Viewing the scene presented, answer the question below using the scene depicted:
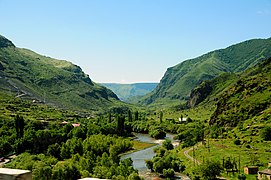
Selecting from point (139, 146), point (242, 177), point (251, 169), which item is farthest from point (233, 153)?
point (139, 146)

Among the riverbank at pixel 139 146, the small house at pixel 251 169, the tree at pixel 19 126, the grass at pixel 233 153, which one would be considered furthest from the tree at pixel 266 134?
the tree at pixel 19 126

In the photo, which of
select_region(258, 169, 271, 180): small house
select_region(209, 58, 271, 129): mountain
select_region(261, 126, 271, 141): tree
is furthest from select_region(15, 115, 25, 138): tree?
select_region(209, 58, 271, 129): mountain

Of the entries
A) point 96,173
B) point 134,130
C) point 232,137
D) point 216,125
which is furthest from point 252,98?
point 96,173

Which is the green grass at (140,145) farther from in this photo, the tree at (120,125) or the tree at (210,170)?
the tree at (210,170)

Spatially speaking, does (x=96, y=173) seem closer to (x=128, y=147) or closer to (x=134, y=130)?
(x=128, y=147)

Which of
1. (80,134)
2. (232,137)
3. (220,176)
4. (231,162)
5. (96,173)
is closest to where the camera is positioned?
(96,173)

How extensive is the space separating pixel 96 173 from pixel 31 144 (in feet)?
136

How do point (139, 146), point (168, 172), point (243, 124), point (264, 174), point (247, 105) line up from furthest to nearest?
point (247, 105) → point (243, 124) → point (139, 146) → point (168, 172) → point (264, 174)

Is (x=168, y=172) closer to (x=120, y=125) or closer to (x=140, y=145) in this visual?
(x=140, y=145)

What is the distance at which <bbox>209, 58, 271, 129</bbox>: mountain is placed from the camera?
11422cm

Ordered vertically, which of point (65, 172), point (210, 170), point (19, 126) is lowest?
point (210, 170)

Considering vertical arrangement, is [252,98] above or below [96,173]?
above

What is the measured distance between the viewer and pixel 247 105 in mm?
125438

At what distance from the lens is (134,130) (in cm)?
15362
